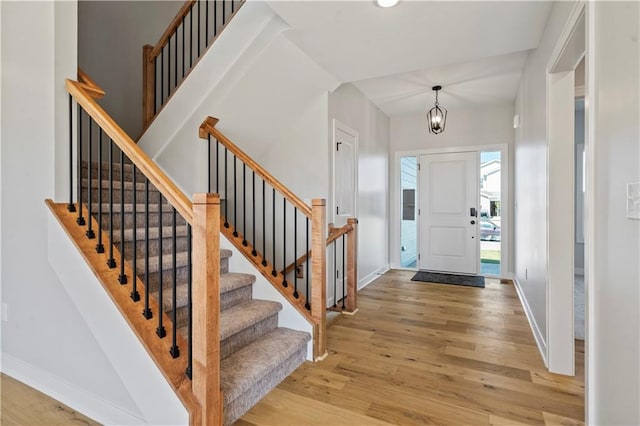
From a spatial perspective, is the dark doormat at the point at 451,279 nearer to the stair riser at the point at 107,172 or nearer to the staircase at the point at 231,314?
the staircase at the point at 231,314

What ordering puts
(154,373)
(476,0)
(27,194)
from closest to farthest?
(154,373), (27,194), (476,0)

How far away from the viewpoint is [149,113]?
3.39 metres

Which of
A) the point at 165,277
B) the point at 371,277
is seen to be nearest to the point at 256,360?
the point at 165,277

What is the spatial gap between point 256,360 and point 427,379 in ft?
3.62

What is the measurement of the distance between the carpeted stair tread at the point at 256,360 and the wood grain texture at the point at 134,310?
27 centimetres

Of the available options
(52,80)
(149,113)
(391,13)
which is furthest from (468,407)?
(149,113)

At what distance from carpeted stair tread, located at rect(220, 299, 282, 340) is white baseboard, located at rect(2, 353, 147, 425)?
1.97 feet

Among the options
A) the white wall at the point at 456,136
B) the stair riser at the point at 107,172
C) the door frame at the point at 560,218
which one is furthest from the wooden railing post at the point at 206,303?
the white wall at the point at 456,136

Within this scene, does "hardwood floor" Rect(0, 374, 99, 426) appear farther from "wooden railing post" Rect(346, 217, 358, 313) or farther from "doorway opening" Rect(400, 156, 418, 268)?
"doorway opening" Rect(400, 156, 418, 268)

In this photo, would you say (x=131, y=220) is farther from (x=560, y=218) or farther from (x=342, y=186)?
(x=560, y=218)

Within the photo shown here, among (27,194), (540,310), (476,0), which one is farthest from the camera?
(540,310)

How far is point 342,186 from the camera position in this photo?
161 inches

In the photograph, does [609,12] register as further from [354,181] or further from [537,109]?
[354,181]

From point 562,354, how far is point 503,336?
0.65 m
